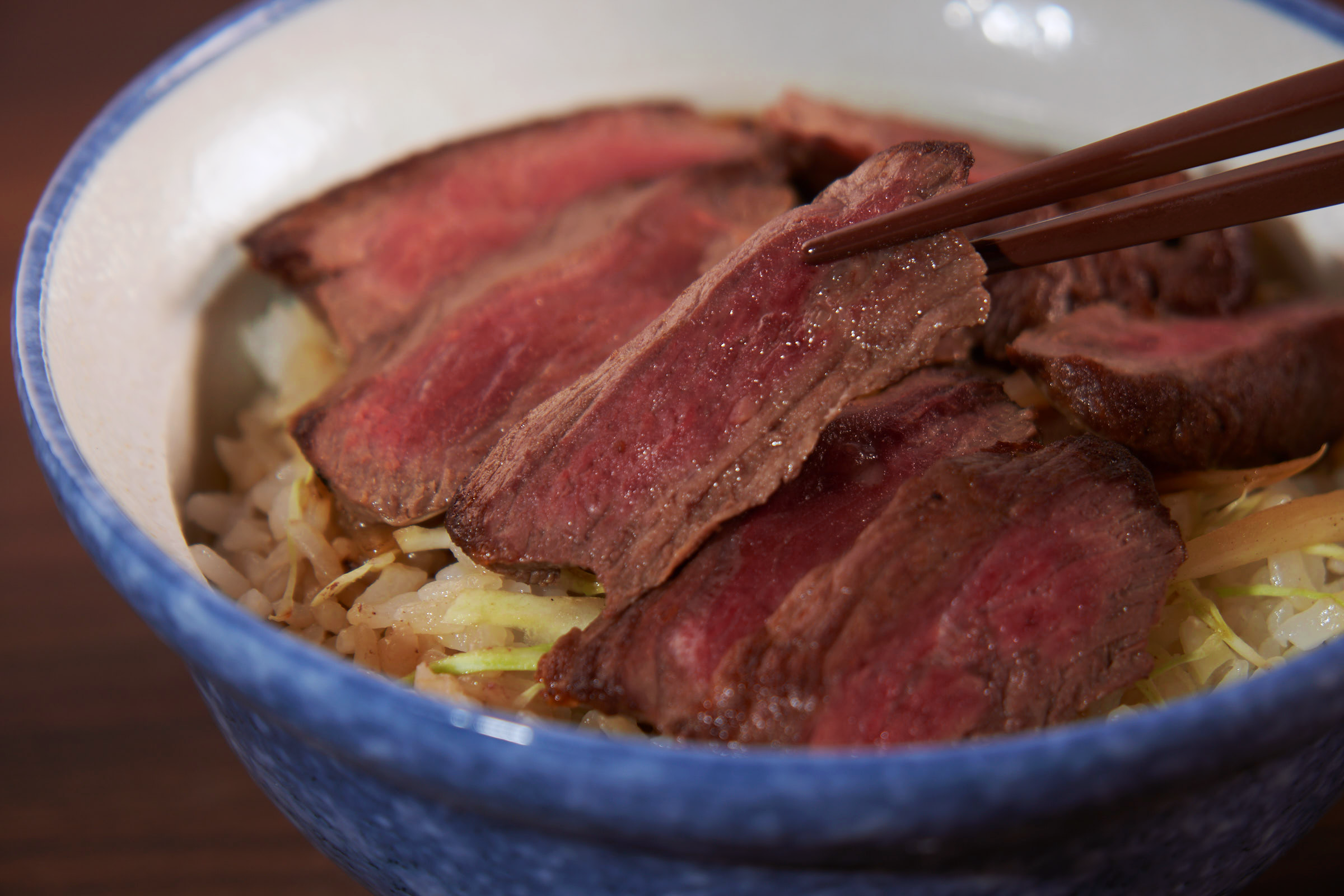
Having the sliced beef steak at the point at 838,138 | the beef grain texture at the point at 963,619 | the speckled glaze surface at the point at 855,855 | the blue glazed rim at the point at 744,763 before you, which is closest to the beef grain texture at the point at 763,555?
the beef grain texture at the point at 963,619

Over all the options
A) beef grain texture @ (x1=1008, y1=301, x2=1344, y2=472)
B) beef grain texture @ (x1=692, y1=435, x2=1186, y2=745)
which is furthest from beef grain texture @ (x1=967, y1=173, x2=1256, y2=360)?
beef grain texture @ (x1=692, y1=435, x2=1186, y2=745)

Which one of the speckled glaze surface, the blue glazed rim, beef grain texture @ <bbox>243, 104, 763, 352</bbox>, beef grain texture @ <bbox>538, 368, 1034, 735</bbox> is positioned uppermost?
beef grain texture @ <bbox>243, 104, 763, 352</bbox>

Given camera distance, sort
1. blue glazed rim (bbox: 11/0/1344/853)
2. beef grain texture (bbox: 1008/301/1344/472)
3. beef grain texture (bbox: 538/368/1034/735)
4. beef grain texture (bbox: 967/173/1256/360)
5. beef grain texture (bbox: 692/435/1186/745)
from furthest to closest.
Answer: beef grain texture (bbox: 967/173/1256/360) < beef grain texture (bbox: 1008/301/1344/472) < beef grain texture (bbox: 538/368/1034/735) < beef grain texture (bbox: 692/435/1186/745) < blue glazed rim (bbox: 11/0/1344/853)

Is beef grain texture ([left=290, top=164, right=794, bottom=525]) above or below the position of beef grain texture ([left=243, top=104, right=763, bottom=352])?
below

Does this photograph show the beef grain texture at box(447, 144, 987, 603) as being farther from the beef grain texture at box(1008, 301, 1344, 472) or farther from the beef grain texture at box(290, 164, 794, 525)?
the beef grain texture at box(1008, 301, 1344, 472)

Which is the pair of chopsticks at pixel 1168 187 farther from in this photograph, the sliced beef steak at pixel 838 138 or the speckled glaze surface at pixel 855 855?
the sliced beef steak at pixel 838 138

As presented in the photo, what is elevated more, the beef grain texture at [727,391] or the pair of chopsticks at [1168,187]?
the pair of chopsticks at [1168,187]

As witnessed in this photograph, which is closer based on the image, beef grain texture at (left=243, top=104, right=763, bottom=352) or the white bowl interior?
the white bowl interior
